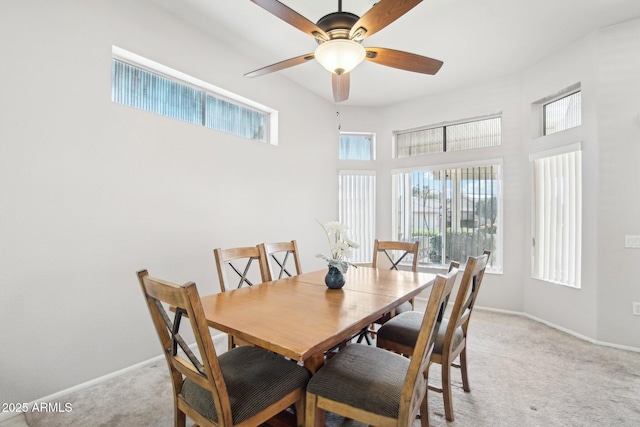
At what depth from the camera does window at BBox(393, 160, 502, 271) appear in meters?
4.10

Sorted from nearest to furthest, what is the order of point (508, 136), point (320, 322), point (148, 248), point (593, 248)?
point (320, 322)
point (148, 248)
point (593, 248)
point (508, 136)

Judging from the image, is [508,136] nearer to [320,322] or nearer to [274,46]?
[274,46]

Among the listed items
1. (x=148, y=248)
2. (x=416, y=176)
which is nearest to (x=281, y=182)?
(x=148, y=248)

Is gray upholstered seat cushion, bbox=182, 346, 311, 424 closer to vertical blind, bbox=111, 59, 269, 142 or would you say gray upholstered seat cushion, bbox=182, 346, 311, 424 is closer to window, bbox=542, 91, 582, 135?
vertical blind, bbox=111, 59, 269, 142

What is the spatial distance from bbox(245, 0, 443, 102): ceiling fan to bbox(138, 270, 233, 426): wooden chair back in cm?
148

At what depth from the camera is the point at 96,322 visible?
2238 mm

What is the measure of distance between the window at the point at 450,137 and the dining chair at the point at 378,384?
11.6ft

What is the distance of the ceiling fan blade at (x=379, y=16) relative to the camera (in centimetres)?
151

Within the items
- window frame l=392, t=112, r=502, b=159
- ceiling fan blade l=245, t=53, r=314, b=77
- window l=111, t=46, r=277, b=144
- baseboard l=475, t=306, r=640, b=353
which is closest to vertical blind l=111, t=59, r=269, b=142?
window l=111, t=46, r=277, b=144

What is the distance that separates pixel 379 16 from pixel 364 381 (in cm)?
184

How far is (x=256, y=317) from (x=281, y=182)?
2.58m

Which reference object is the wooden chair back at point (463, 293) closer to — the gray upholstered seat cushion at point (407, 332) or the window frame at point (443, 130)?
the gray upholstered seat cushion at point (407, 332)

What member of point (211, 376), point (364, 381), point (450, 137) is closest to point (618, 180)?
point (450, 137)

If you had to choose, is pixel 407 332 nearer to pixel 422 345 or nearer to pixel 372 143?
pixel 422 345
